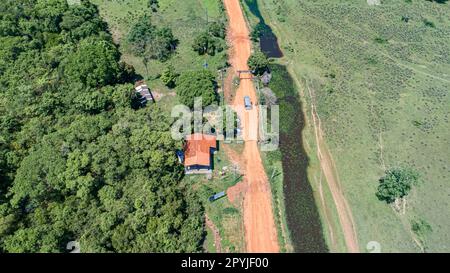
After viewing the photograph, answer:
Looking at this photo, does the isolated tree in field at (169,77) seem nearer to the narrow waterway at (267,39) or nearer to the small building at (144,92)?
the small building at (144,92)

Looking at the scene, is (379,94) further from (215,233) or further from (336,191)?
(215,233)

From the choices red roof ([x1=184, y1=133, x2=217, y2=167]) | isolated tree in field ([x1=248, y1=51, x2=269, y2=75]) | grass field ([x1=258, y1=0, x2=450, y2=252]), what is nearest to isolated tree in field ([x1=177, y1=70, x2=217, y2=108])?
red roof ([x1=184, y1=133, x2=217, y2=167])

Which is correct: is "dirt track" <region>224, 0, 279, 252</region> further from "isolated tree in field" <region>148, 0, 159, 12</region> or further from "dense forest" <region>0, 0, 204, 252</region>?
A: "isolated tree in field" <region>148, 0, 159, 12</region>

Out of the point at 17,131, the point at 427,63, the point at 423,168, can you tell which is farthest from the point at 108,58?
the point at 427,63

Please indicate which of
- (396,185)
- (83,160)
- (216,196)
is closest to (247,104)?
(216,196)

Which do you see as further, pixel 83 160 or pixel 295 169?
pixel 295 169

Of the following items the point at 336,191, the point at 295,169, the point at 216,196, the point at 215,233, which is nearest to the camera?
the point at 215,233
